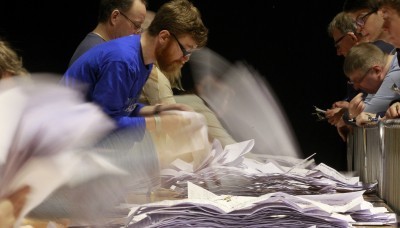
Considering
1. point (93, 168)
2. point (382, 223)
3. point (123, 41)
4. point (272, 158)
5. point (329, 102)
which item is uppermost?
point (93, 168)

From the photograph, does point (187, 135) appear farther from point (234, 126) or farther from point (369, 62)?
point (369, 62)

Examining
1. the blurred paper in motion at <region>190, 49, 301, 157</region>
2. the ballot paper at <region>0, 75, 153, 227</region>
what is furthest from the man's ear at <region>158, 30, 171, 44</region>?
the ballot paper at <region>0, 75, 153, 227</region>

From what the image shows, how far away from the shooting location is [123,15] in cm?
267

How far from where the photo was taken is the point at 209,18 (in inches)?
188

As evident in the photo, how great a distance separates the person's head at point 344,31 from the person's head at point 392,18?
86 centimetres

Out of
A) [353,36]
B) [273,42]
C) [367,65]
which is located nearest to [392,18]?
[367,65]

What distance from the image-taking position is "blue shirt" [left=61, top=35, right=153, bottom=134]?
5.94 ft

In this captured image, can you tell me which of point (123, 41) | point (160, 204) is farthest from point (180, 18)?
point (160, 204)

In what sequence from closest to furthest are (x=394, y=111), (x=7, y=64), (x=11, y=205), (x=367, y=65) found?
1. (x=11, y=205)
2. (x=7, y=64)
3. (x=394, y=111)
4. (x=367, y=65)

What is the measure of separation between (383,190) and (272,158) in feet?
1.83

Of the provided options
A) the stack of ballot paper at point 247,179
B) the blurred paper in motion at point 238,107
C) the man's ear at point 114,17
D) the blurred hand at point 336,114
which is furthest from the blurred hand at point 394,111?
the man's ear at point 114,17

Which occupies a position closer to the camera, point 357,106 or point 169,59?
point 169,59

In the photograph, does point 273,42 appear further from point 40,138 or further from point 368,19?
point 40,138

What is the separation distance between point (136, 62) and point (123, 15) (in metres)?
0.81
